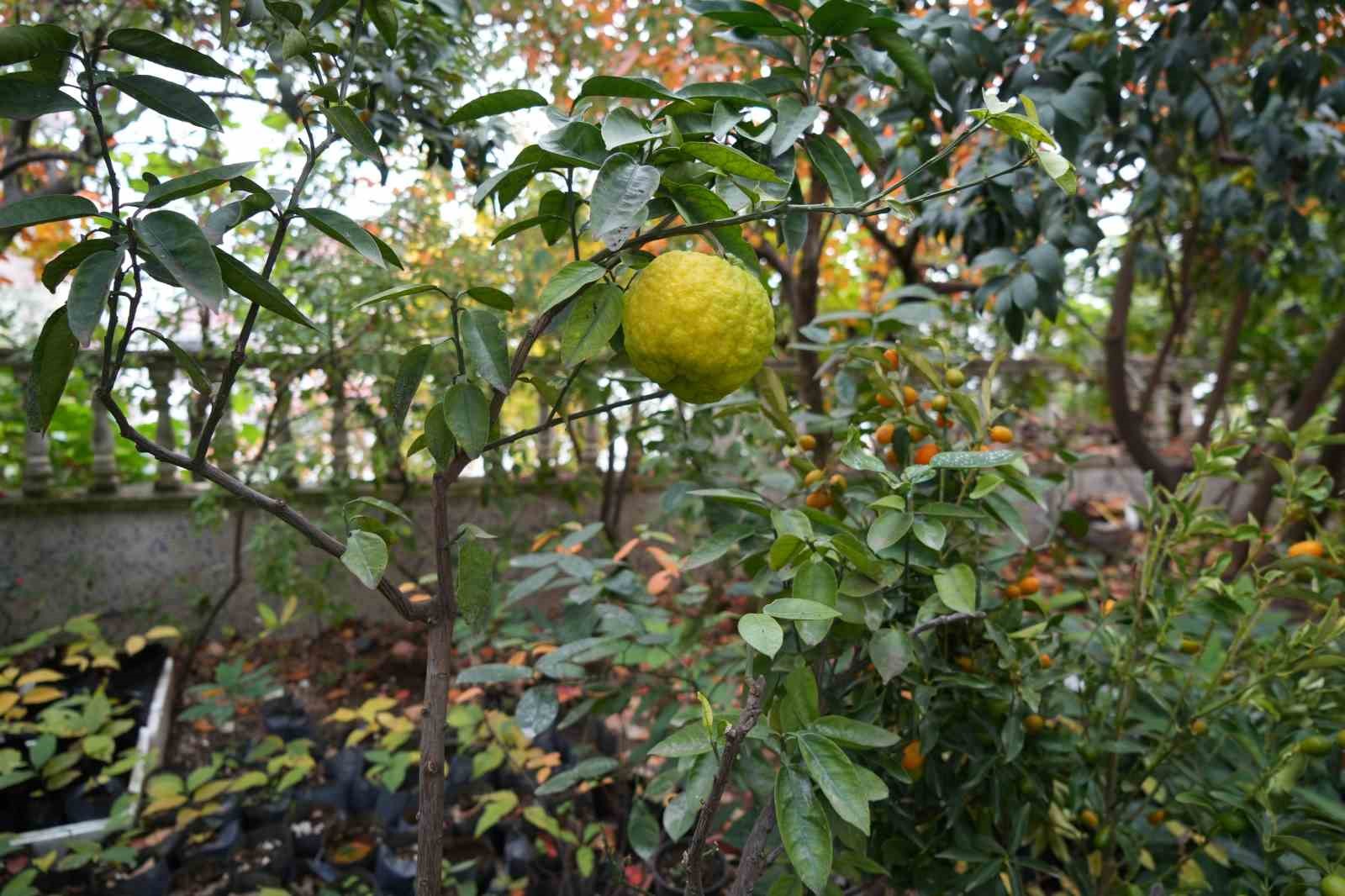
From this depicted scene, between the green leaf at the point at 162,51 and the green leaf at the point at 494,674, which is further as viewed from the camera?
the green leaf at the point at 494,674

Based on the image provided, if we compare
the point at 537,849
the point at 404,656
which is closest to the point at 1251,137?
the point at 537,849

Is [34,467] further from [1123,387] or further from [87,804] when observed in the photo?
[1123,387]

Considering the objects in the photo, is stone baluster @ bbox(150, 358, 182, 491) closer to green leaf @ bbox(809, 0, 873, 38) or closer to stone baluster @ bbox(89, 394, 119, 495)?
stone baluster @ bbox(89, 394, 119, 495)

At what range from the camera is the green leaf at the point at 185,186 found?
2.06ft

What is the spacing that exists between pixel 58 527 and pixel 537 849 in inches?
95.5

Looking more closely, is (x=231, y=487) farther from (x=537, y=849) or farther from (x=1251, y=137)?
(x=1251, y=137)

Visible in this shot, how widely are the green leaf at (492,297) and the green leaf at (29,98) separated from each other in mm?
316

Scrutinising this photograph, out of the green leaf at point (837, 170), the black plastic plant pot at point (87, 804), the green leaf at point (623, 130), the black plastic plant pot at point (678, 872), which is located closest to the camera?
the green leaf at point (623, 130)

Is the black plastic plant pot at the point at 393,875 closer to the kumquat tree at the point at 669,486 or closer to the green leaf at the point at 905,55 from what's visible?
the kumquat tree at the point at 669,486

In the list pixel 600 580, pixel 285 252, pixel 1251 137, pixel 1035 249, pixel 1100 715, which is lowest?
pixel 1100 715

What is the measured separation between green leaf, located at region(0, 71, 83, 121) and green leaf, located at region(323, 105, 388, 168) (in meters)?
0.18

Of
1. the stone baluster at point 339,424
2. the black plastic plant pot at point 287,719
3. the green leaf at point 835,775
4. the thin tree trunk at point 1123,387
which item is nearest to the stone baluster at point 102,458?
the stone baluster at point 339,424

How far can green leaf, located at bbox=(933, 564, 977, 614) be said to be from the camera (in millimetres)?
946

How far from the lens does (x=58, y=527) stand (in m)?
3.19
